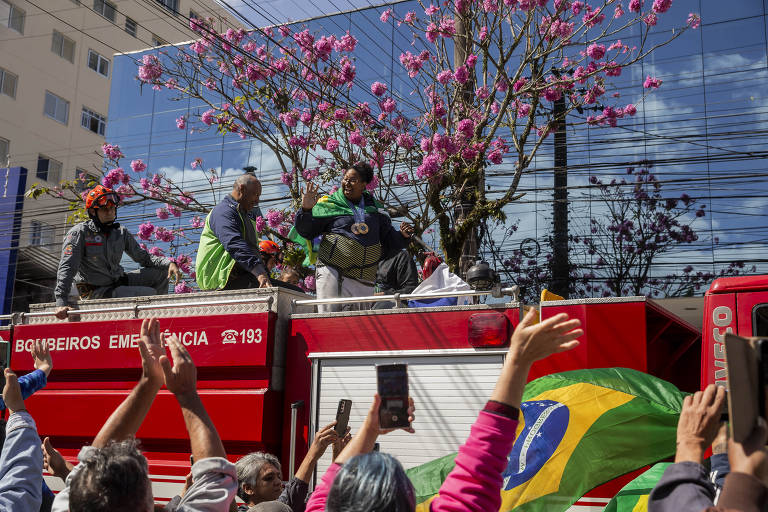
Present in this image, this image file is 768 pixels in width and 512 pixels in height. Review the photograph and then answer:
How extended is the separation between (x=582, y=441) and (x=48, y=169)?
28814mm

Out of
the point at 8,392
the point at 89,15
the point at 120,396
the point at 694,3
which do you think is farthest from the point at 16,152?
the point at 8,392

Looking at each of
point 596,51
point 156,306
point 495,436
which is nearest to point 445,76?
point 596,51

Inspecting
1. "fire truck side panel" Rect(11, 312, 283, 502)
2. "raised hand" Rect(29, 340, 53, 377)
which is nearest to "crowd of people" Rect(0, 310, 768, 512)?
"raised hand" Rect(29, 340, 53, 377)

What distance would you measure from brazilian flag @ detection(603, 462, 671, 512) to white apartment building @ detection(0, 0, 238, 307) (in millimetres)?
23642

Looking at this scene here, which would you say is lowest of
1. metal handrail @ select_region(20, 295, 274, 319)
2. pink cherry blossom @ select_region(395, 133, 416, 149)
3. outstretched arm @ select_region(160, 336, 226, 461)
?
outstretched arm @ select_region(160, 336, 226, 461)

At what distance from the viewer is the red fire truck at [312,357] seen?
480 centimetres

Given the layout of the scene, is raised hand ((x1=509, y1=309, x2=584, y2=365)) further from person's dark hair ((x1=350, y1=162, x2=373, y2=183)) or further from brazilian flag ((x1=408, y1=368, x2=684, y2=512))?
person's dark hair ((x1=350, y1=162, x2=373, y2=183))

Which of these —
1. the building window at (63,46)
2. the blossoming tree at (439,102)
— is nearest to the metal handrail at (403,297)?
the blossoming tree at (439,102)

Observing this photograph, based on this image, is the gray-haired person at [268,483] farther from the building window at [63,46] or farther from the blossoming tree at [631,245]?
the building window at [63,46]

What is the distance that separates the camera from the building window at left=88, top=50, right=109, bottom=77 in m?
32.2

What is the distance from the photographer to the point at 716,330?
459 centimetres

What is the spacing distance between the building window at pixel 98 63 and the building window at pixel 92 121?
5.89 ft

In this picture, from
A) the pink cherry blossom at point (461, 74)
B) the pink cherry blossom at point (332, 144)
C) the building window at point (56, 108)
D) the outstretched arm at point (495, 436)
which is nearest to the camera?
the outstretched arm at point (495, 436)

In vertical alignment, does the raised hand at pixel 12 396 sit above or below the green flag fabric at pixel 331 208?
below
